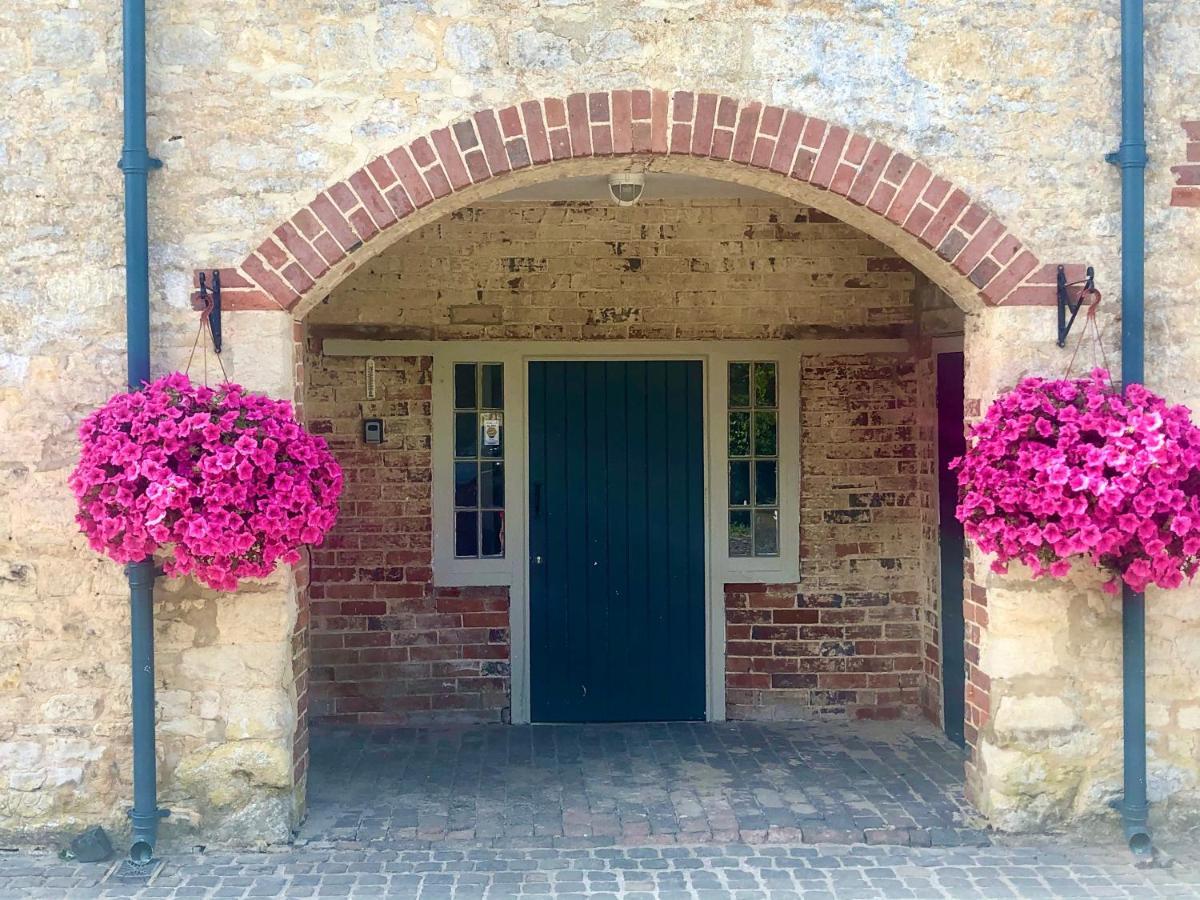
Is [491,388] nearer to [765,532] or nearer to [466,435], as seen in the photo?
[466,435]

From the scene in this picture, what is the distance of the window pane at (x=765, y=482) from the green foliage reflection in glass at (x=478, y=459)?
1395 millimetres

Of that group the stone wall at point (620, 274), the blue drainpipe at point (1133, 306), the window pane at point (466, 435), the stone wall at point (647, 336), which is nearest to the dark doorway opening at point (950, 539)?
the stone wall at point (647, 336)

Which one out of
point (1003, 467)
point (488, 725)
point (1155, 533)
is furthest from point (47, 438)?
point (1155, 533)

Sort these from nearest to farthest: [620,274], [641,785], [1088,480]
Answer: [1088,480], [641,785], [620,274]

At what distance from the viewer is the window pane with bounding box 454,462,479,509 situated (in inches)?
251

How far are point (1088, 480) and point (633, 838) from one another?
2231mm

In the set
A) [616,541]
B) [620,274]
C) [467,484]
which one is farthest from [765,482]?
[467,484]

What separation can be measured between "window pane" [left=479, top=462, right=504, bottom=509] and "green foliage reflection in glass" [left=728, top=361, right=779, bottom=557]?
1251mm

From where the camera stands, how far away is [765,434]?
6.47 metres

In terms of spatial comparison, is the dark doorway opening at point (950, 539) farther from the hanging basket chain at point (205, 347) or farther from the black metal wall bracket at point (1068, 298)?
the hanging basket chain at point (205, 347)

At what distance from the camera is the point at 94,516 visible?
414 centimetres

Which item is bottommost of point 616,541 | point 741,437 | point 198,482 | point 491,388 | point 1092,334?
point 616,541

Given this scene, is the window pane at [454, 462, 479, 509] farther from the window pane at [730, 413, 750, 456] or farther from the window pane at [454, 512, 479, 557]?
the window pane at [730, 413, 750, 456]

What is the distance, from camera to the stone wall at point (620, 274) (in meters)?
6.30
